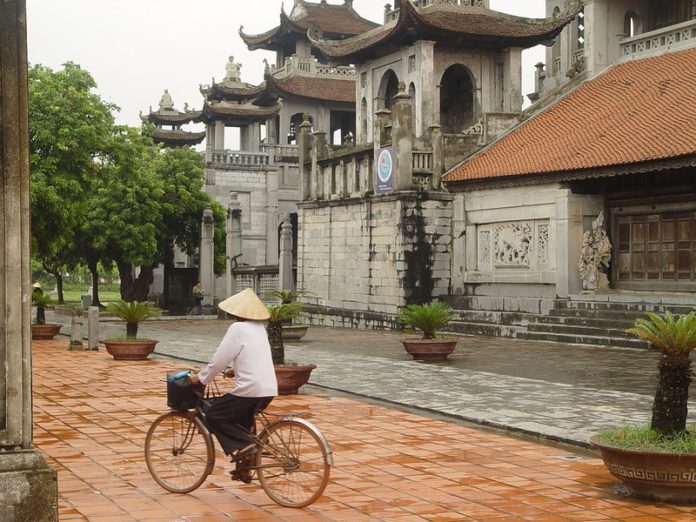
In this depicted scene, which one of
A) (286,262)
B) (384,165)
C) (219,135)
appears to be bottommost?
(286,262)

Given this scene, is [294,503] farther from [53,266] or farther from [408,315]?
[53,266]

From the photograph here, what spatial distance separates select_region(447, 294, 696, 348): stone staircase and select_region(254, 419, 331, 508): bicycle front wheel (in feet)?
48.3

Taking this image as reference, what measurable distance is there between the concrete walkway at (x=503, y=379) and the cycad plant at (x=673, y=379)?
7.06 ft

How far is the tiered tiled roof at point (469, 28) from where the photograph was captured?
32.7m

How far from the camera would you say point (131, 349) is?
19734mm

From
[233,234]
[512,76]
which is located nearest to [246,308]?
[512,76]

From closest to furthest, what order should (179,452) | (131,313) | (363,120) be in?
(179,452), (131,313), (363,120)

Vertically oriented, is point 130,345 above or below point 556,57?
below

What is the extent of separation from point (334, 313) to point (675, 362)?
26.1 m

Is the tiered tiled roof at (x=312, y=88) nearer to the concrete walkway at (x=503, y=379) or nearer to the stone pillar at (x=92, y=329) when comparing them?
the concrete walkway at (x=503, y=379)

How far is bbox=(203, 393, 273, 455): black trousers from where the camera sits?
7445mm

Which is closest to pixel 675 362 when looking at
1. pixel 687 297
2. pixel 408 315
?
pixel 408 315

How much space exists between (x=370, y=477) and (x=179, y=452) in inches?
63.8

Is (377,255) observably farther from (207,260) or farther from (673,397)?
(673,397)
